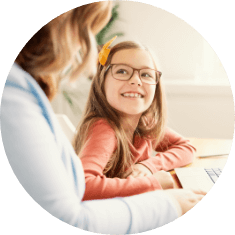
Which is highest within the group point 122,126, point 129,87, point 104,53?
point 104,53

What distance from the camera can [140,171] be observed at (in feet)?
2.71

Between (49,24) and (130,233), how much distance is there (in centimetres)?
76

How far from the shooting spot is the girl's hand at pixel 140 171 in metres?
0.82

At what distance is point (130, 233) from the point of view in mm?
839

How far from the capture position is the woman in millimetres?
785

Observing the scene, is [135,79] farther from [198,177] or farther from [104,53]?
[198,177]

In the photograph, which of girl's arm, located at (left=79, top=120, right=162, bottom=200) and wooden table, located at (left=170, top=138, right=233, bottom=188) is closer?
girl's arm, located at (left=79, top=120, right=162, bottom=200)

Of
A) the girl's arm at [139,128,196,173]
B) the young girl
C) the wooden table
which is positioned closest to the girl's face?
the young girl

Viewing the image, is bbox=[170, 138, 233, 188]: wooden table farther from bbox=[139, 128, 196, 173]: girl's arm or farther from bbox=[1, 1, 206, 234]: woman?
bbox=[1, 1, 206, 234]: woman

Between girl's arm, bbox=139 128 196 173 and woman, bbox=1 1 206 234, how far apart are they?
0.09 m

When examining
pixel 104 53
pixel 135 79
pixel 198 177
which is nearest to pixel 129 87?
pixel 135 79

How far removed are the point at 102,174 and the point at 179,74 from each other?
1.42 feet

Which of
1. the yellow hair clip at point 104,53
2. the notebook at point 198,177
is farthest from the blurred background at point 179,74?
the notebook at point 198,177

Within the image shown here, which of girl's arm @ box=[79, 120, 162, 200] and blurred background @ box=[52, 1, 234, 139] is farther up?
blurred background @ box=[52, 1, 234, 139]
